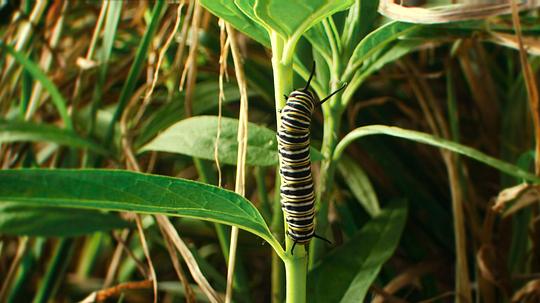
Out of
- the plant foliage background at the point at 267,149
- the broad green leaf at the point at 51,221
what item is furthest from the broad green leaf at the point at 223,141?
the broad green leaf at the point at 51,221

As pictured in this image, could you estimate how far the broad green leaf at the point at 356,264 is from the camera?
0.61m

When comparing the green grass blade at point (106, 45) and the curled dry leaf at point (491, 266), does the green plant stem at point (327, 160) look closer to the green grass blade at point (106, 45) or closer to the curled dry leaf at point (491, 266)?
the curled dry leaf at point (491, 266)

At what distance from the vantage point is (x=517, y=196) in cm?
65

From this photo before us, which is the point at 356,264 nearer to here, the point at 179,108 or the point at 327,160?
the point at 327,160

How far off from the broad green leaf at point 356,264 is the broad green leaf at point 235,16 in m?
0.27

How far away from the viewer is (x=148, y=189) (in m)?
0.45

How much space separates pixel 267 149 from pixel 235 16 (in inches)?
5.9

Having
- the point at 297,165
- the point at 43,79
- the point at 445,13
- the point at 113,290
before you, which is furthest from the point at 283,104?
the point at 43,79

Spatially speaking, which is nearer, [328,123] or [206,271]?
[328,123]

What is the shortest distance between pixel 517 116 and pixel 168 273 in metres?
0.66

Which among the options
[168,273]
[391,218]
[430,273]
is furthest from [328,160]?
[168,273]

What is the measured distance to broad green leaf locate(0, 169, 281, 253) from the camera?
41 centimetres

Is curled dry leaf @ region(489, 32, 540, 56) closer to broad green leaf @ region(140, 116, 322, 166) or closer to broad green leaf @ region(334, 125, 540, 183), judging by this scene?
broad green leaf @ region(334, 125, 540, 183)

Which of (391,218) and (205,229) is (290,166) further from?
(205,229)
